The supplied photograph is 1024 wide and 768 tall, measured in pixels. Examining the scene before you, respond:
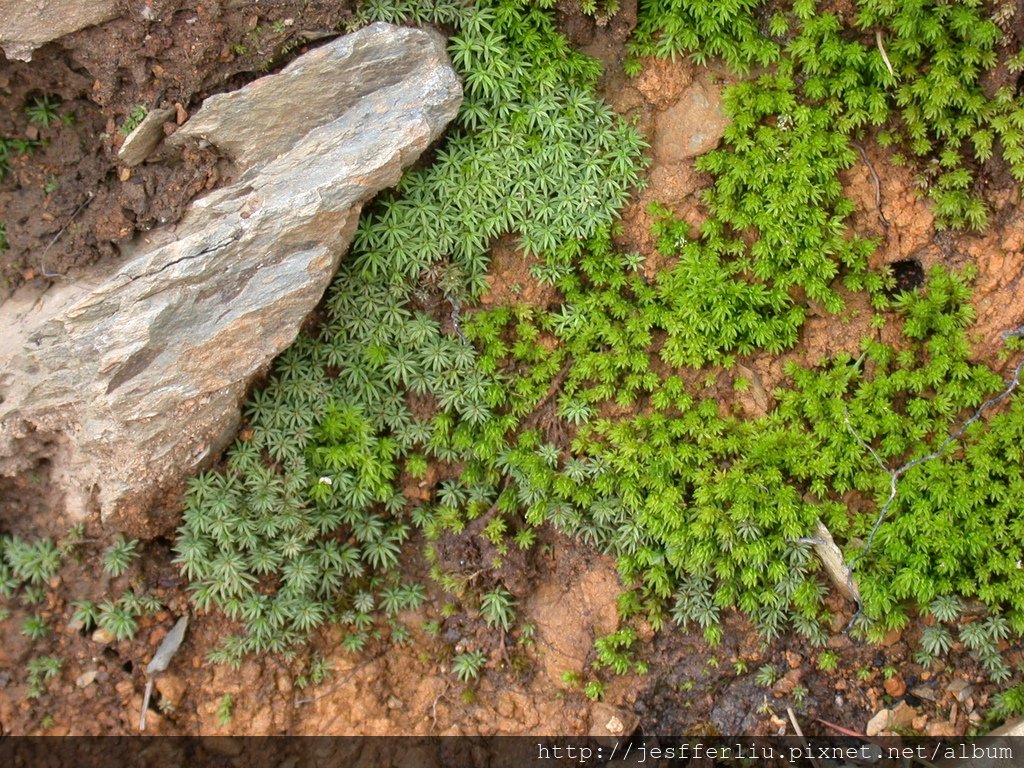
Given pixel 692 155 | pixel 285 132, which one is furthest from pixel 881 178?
pixel 285 132

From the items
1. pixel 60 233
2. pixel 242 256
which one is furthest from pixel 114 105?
pixel 242 256

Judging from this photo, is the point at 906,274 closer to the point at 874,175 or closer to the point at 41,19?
the point at 874,175

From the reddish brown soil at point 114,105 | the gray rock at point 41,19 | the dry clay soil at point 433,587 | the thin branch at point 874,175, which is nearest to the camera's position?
the gray rock at point 41,19

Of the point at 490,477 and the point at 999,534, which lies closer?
the point at 999,534

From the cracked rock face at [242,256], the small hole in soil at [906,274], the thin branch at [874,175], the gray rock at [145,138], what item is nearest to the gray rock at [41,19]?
the gray rock at [145,138]

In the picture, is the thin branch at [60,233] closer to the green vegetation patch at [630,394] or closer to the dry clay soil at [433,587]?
the dry clay soil at [433,587]

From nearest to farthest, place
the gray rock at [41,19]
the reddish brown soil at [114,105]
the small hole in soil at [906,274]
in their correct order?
the gray rock at [41,19]
the reddish brown soil at [114,105]
the small hole in soil at [906,274]

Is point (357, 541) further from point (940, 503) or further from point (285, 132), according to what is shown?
point (940, 503)
